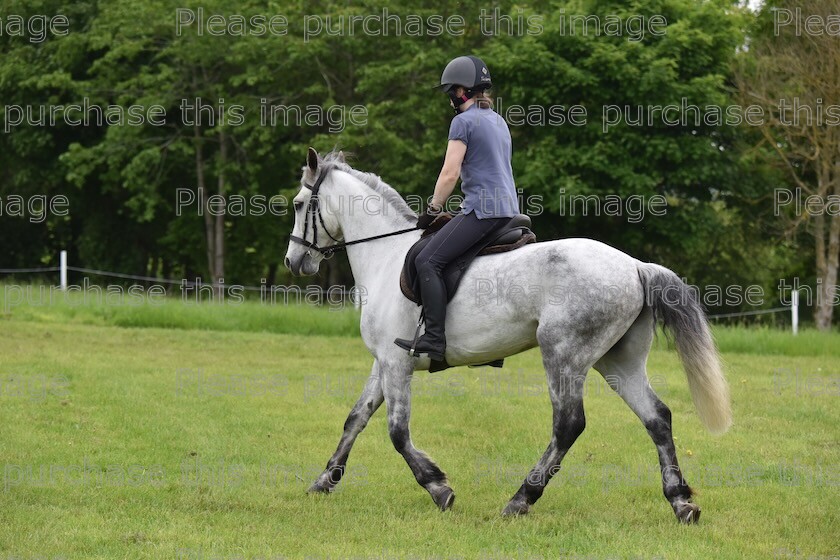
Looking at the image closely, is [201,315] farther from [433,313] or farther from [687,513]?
[687,513]

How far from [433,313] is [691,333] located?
6.11 feet

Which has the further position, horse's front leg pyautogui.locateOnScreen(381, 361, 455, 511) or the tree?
the tree

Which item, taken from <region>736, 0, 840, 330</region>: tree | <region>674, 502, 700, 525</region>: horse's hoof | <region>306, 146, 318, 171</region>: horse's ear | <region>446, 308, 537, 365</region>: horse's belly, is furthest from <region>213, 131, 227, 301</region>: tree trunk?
<region>674, 502, 700, 525</region>: horse's hoof

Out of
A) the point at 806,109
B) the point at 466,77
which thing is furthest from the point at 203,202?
the point at 466,77

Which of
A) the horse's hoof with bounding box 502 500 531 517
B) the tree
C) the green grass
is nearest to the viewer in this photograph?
the horse's hoof with bounding box 502 500 531 517

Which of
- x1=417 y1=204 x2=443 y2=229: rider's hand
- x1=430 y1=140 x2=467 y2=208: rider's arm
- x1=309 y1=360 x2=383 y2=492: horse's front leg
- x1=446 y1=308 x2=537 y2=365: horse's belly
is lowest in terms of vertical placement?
x1=309 y1=360 x2=383 y2=492: horse's front leg

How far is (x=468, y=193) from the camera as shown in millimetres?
7781

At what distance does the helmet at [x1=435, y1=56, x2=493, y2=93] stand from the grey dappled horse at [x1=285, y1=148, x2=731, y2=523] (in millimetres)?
1270

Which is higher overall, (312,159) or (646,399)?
(312,159)

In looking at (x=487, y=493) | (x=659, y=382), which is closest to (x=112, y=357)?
(x=659, y=382)

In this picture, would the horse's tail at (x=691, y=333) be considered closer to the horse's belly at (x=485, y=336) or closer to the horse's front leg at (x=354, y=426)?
the horse's belly at (x=485, y=336)

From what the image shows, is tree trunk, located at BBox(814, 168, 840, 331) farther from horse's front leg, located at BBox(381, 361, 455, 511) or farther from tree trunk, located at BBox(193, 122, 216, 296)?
horse's front leg, located at BBox(381, 361, 455, 511)

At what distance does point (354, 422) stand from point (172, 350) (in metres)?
11.1

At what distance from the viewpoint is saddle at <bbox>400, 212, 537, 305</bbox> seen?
7.77 m
